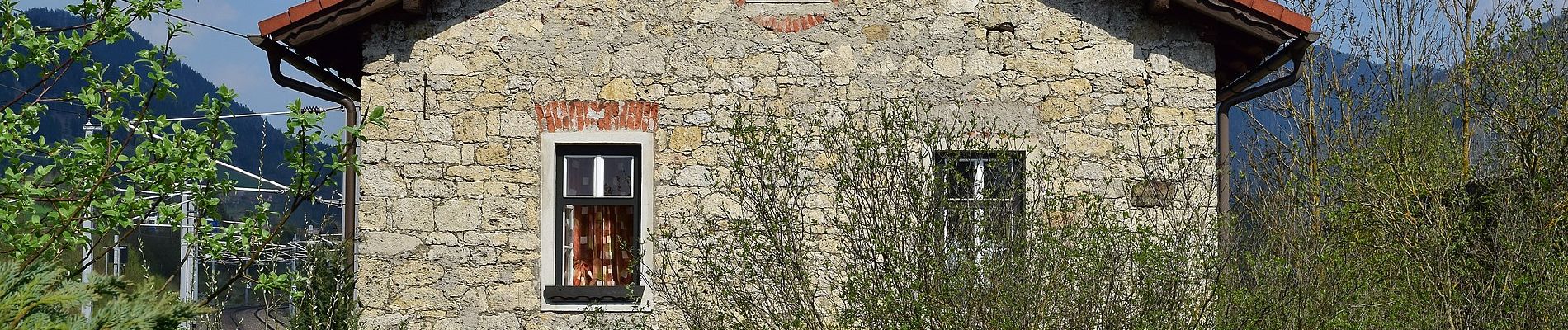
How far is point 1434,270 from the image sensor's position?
23.0 feet

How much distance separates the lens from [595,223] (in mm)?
→ 8227

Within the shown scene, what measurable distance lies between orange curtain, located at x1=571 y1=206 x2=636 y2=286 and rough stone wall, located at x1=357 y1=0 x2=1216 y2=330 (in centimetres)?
29

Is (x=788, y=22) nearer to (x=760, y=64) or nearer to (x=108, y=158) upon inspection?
(x=760, y=64)

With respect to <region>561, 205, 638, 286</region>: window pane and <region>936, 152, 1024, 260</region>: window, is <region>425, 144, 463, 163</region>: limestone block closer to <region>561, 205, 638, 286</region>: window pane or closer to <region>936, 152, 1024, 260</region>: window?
<region>561, 205, 638, 286</region>: window pane

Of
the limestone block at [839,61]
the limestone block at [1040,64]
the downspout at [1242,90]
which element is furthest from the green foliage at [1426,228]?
the limestone block at [839,61]

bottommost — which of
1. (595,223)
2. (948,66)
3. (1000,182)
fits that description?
(595,223)

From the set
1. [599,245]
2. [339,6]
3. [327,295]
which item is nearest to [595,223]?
[599,245]

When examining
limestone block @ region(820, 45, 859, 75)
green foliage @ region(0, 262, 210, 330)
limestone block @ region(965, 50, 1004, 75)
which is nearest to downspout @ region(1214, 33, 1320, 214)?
limestone block @ region(965, 50, 1004, 75)

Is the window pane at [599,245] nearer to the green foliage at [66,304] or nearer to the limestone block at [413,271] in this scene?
the limestone block at [413,271]

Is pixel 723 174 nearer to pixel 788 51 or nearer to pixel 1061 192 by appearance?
pixel 788 51

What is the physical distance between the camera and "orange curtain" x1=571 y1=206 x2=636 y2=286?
323 inches

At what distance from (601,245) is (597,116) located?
0.85 m

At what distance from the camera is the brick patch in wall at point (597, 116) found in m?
8.02

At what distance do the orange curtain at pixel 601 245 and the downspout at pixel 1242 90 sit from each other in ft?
12.2
